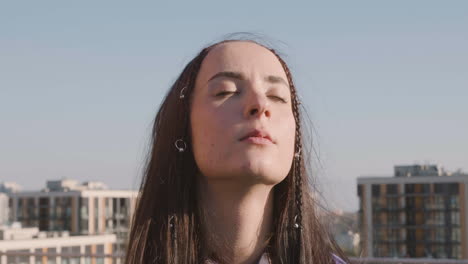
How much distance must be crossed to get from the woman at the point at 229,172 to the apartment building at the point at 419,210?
152 feet

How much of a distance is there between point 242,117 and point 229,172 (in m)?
0.08

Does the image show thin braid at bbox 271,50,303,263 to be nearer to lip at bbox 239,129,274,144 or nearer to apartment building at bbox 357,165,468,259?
lip at bbox 239,129,274,144

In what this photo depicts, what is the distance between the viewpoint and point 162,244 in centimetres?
112

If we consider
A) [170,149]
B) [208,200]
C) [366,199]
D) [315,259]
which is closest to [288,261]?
[315,259]

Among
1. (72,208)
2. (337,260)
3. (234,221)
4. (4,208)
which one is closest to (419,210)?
(72,208)

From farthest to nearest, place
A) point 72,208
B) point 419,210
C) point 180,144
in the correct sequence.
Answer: point 72,208
point 419,210
point 180,144

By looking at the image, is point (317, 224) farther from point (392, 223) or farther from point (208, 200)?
point (392, 223)

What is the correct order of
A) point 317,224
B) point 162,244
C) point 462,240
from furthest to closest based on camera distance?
point 462,240 → point 317,224 → point 162,244

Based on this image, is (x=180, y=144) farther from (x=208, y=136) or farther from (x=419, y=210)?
(x=419, y=210)

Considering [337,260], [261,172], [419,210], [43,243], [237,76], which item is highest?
[237,76]

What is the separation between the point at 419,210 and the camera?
4862cm

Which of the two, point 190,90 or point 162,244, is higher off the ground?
point 190,90

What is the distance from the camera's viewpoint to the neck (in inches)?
43.8

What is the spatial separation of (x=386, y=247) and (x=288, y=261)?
166ft
